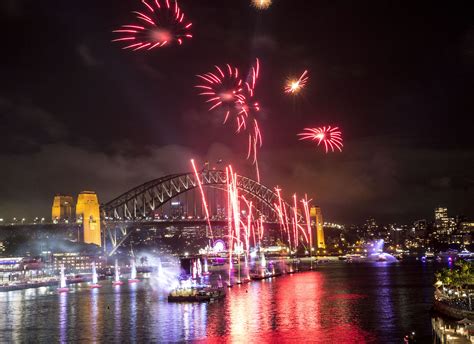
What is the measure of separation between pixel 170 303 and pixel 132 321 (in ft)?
30.0

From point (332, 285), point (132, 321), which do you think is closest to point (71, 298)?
point (132, 321)

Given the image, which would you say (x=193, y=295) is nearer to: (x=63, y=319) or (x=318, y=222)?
(x=63, y=319)

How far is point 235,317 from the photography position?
36375mm

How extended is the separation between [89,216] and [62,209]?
5941 millimetres

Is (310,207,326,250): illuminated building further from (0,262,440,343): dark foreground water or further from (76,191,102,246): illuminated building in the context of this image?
(0,262,440,343): dark foreground water

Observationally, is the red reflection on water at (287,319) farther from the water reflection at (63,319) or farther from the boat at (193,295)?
the water reflection at (63,319)

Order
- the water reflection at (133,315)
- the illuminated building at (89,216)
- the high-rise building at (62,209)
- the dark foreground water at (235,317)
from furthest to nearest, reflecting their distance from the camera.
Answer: the high-rise building at (62,209), the illuminated building at (89,216), the water reflection at (133,315), the dark foreground water at (235,317)

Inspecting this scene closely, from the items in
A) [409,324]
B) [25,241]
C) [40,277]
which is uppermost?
[25,241]

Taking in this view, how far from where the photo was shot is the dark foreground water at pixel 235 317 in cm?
3039

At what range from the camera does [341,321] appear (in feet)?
112

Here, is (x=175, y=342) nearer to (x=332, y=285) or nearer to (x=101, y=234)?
(x=332, y=285)

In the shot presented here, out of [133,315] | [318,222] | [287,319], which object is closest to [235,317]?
[287,319]

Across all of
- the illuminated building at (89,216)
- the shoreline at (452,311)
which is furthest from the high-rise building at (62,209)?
the shoreline at (452,311)

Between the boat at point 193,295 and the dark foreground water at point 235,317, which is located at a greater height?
the boat at point 193,295
